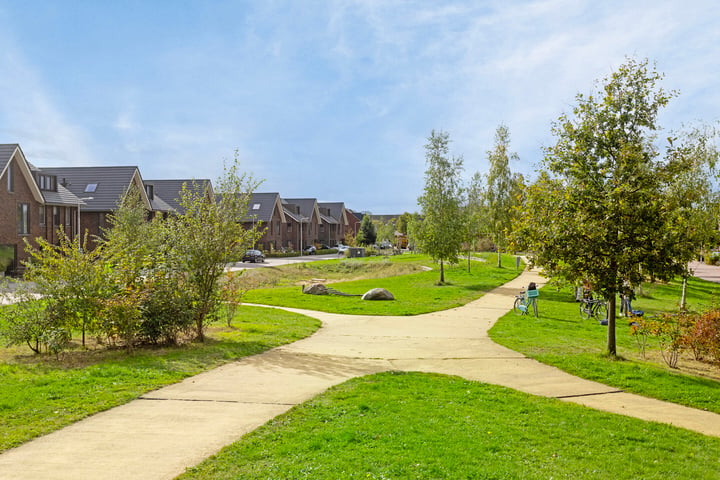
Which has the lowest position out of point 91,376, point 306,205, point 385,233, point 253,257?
point 91,376

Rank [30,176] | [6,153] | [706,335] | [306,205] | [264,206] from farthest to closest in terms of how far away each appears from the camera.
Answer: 1. [306,205]
2. [264,206]
3. [30,176]
4. [6,153]
5. [706,335]

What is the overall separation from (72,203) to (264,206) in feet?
107

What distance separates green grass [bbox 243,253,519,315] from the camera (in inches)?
760

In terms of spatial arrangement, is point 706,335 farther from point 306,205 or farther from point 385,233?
point 306,205

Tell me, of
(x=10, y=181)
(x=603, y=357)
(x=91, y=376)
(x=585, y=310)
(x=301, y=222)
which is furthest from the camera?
(x=301, y=222)

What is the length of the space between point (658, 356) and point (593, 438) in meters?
6.80

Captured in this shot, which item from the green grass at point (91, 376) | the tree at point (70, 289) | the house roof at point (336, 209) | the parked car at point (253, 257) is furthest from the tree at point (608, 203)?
the house roof at point (336, 209)

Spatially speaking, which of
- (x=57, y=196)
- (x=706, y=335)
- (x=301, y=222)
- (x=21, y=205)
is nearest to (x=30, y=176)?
(x=21, y=205)

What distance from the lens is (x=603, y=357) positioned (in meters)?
11.0

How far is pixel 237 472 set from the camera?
195 inches

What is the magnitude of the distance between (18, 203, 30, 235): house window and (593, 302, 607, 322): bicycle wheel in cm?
3274

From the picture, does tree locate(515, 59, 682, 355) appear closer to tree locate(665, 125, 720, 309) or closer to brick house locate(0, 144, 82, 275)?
tree locate(665, 125, 720, 309)

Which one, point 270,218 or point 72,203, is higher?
point 270,218

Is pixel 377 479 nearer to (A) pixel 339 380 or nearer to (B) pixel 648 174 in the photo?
(A) pixel 339 380
